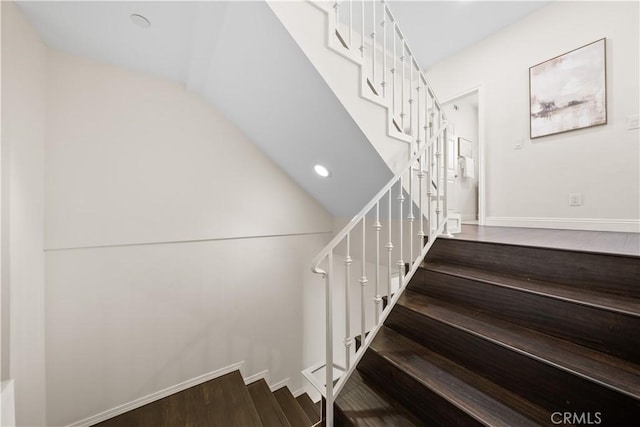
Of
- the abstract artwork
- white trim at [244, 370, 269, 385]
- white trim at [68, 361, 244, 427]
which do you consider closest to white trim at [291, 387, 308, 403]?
white trim at [244, 370, 269, 385]

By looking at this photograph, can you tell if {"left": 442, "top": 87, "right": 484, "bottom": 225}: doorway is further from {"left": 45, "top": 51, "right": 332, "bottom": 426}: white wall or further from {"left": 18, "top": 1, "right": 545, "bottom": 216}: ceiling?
{"left": 45, "top": 51, "right": 332, "bottom": 426}: white wall

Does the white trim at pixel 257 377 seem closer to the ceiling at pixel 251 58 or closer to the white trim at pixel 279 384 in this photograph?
the white trim at pixel 279 384

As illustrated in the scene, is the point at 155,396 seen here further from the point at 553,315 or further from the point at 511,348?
the point at 553,315

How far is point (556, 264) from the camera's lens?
1253mm

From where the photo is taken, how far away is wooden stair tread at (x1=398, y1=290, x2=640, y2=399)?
818mm

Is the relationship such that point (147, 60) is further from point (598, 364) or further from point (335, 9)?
point (598, 364)

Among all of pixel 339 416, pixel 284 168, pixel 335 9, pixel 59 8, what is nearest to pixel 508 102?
pixel 335 9

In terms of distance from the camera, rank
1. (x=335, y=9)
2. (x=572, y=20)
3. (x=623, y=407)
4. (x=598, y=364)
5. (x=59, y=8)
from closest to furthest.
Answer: (x=623, y=407) → (x=598, y=364) → (x=59, y=8) → (x=335, y=9) → (x=572, y=20)

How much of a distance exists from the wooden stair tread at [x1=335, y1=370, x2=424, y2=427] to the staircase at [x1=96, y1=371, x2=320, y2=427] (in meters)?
0.99

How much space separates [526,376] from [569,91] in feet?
9.20

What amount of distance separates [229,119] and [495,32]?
327 centimetres

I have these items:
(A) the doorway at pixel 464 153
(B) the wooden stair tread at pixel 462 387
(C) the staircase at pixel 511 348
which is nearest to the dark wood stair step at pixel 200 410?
(C) the staircase at pixel 511 348

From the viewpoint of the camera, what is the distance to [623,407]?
2.51 feet

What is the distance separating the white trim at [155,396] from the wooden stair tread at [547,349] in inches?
82.6
